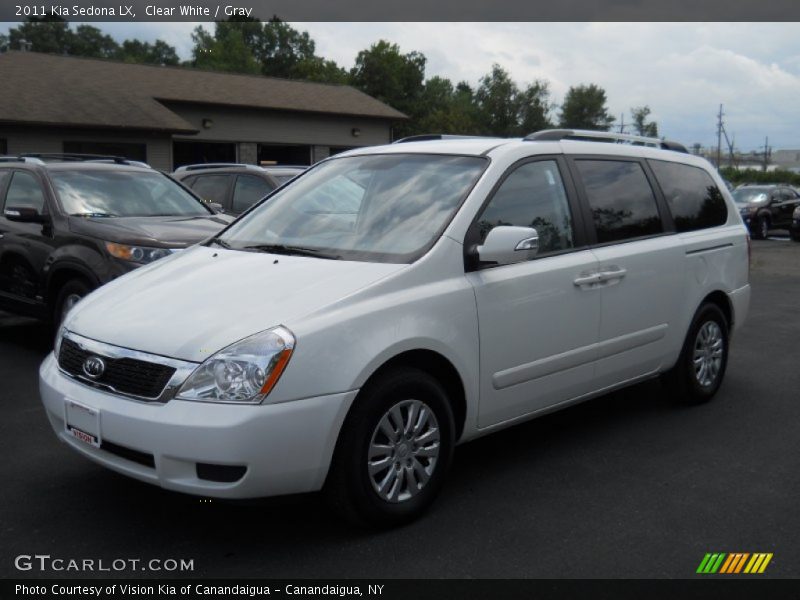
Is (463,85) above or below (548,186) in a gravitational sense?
above

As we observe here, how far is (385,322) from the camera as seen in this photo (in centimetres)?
385

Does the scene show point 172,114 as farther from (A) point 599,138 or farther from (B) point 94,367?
(B) point 94,367

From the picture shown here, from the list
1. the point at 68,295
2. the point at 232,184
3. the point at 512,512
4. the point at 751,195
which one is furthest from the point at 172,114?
the point at 512,512

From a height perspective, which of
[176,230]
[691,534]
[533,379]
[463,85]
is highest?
[463,85]

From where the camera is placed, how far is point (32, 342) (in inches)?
335

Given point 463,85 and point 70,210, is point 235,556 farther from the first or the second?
point 463,85

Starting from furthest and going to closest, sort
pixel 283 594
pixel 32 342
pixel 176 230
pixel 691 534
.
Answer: pixel 32 342 → pixel 176 230 → pixel 691 534 → pixel 283 594

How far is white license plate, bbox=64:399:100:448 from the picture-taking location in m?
3.76

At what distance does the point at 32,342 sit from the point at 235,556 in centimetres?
565

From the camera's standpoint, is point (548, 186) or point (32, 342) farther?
point (32, 342)

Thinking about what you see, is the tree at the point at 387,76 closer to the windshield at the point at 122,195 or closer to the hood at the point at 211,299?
the windshield at the point at 122,195

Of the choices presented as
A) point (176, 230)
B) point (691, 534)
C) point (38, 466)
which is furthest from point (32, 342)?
point (691, 534)

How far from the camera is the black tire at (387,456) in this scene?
12.2ft

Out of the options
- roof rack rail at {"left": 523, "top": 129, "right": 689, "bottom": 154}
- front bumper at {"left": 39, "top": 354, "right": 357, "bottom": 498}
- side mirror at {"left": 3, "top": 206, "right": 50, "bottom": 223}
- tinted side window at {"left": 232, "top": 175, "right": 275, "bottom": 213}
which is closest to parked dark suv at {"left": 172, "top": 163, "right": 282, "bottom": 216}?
tinted side window at {"left": 232, "top": 175, "right": 275, "bottom": 213}
